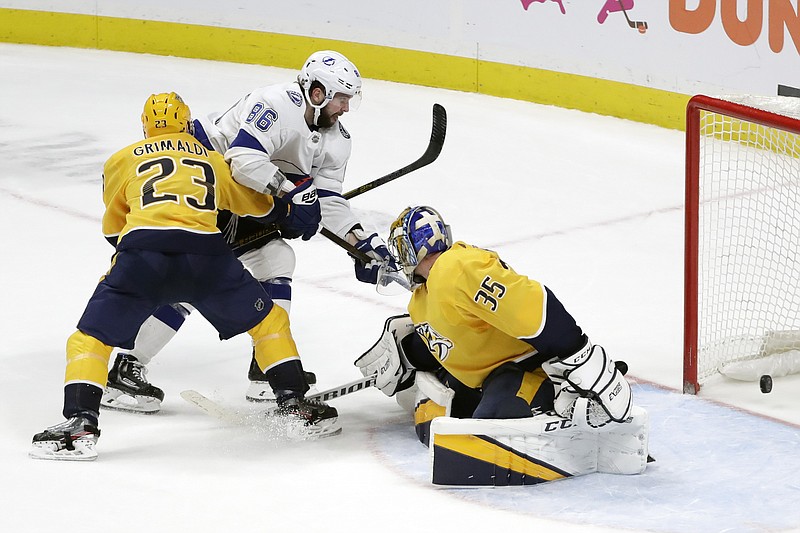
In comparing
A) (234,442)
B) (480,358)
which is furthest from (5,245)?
(480,358)

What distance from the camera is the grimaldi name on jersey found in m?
3.31

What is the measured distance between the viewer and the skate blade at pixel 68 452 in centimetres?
308

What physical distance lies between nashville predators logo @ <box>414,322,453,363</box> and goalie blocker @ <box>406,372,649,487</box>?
0.58 feet

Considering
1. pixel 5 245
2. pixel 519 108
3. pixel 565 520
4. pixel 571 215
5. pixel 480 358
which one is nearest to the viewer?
pixel 565 520

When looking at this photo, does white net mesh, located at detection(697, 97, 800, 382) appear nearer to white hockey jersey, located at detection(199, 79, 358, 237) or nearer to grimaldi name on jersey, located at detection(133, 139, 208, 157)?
white hockey jersey, located at detection(199, 79, 358, 237)

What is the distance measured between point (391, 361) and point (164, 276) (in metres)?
0.62

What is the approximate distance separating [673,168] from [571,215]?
3.05ft

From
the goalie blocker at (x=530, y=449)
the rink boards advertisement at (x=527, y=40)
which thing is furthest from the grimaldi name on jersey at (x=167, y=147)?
the rink boards advertisement at (x=527, y=40)

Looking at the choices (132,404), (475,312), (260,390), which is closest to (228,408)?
(260,390)

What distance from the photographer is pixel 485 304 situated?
111 inches

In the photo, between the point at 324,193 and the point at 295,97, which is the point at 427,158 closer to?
the point at 324,193

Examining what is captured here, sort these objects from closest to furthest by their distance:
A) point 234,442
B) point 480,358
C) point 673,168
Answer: point 480,358 → point 234,442 → point 673,168

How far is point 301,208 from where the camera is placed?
355cm

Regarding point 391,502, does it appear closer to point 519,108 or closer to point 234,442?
point 234,442
